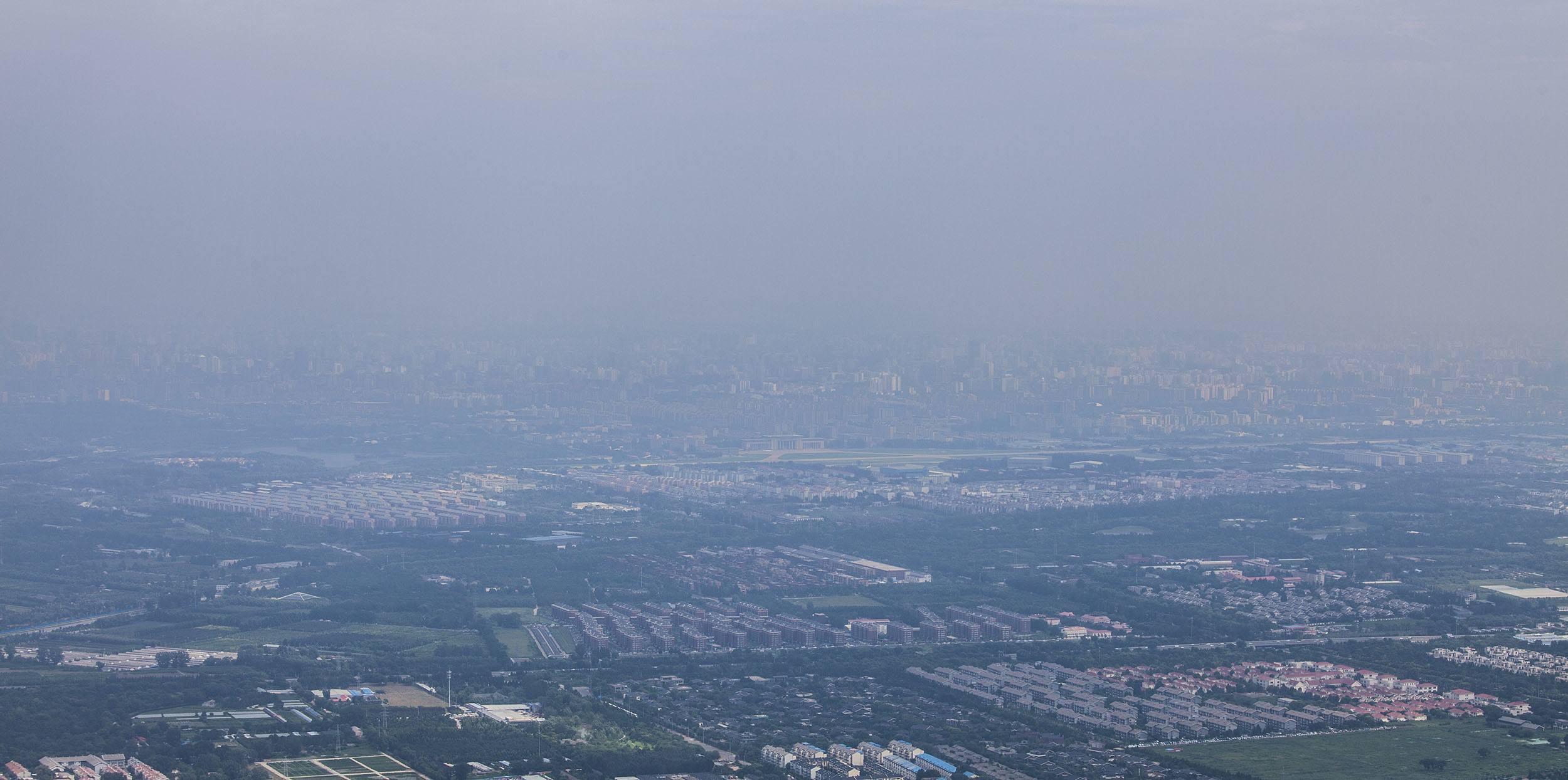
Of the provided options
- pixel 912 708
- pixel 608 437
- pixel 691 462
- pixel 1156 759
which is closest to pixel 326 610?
pixel 912 708

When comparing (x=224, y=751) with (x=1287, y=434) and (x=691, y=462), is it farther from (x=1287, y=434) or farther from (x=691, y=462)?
(x=1287, y=434)

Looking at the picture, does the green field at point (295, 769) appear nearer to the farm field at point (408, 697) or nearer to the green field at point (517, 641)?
the farm field at point (408, 697)

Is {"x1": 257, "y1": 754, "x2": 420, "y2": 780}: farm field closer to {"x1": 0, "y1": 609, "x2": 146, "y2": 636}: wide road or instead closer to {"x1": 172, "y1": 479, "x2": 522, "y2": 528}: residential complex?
{"x1": 0, "y1": 609, "x2": 146, "y2": 636}: wide road

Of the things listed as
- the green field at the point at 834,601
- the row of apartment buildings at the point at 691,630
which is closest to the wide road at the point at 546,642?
the row of apartment buildings at the point at 691,630

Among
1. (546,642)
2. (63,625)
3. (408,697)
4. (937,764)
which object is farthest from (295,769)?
(63,625)

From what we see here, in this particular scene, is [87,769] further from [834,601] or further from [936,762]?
[834,601]

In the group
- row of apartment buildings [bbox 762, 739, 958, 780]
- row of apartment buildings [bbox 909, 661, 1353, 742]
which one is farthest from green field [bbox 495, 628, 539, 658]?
row of apartment buildings [bbox 762, 739, 958, 780]
